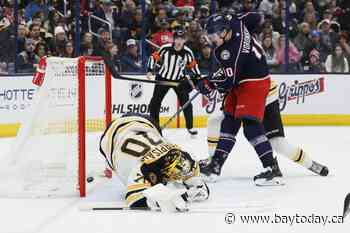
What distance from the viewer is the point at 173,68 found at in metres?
9.38

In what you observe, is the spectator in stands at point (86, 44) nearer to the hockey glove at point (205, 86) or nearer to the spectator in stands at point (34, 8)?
the spectator in stands at point (34, 8)

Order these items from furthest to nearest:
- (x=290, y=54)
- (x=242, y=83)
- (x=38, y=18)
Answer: (x=290, y=54), (x=38, y=18), (x=242, y=83)

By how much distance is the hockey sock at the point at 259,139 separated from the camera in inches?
239

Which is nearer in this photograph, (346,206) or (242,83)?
(346,206)

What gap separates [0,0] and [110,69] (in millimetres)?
4719

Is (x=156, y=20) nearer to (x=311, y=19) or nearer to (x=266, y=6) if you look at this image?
(x=266, y=6)

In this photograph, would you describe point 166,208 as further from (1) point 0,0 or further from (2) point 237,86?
(1) point 0,0

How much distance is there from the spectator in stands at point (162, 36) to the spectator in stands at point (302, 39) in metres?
1.70

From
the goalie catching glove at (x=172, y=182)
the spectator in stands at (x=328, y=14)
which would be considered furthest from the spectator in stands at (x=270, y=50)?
the goalie catching glove at (x=172, y=182)

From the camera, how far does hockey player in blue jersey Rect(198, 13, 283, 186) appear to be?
605cm

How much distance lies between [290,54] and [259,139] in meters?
4.94

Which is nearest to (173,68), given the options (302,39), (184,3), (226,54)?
(184,3)

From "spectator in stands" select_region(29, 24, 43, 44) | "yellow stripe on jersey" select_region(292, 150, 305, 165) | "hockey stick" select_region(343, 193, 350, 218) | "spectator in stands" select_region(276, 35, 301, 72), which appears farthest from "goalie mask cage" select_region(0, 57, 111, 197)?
"spectator in stands" select_region(276, 35, 301, 72)

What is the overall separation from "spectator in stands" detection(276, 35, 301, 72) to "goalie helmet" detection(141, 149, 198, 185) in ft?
18.3
